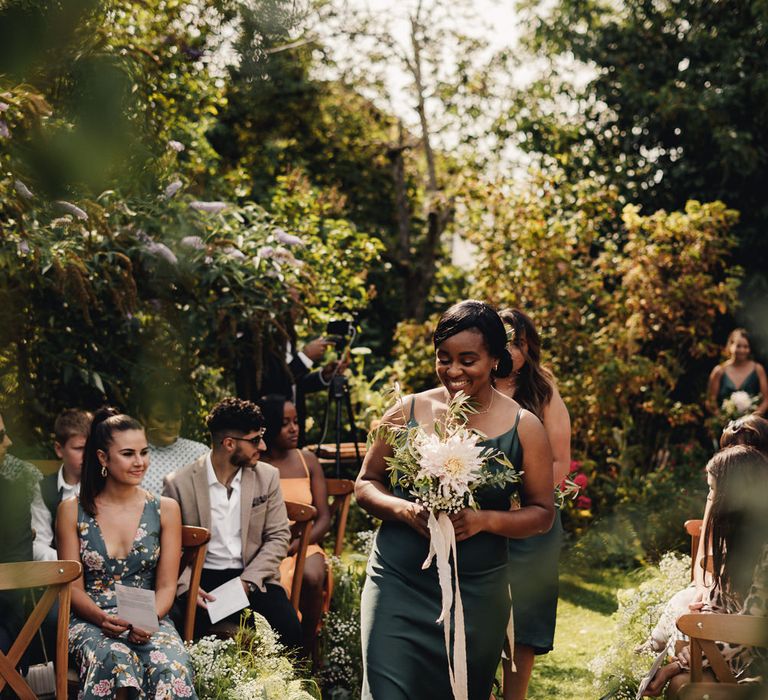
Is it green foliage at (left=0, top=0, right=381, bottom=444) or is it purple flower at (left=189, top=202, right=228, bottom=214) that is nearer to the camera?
green foliage at (left=0, top=0, right=381, bottom=444)

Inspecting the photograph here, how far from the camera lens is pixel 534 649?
4.41 metres

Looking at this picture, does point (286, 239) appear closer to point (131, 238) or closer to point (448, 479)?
point (131, 238)

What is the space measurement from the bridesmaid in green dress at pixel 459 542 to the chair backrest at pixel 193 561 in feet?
4.63

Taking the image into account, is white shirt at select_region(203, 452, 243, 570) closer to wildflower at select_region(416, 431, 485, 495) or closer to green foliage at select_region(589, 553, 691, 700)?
green foliage at select_region(589, 553, 691, 700)

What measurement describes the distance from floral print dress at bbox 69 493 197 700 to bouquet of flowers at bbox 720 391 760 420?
6.34m

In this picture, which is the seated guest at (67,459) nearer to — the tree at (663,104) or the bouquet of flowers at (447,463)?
the bouquet of flowers at (447,463)

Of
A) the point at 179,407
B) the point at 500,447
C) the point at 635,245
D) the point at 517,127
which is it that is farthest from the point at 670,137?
the point at 179,407

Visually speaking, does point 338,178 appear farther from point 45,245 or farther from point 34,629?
point 34,629

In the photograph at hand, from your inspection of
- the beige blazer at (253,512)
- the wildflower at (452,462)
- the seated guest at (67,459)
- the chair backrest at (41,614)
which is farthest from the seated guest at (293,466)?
the wildflower at (452,462)

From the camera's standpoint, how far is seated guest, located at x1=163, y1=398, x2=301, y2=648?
15.5 feet

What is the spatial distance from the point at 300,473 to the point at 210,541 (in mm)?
1027

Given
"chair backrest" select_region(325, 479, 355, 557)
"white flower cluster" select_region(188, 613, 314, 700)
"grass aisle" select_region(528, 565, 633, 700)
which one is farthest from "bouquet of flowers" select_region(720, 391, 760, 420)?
"white flower cluster" select_region(188, 613, 314, 700)

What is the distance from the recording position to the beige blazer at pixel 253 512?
15.5ft

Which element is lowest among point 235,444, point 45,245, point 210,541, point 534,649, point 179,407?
point 534,649
